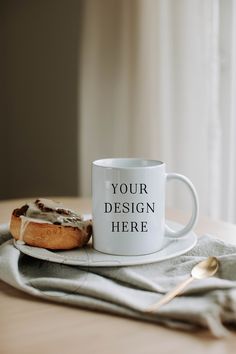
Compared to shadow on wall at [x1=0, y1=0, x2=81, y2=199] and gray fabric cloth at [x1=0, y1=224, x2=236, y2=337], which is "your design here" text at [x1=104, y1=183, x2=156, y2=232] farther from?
shadow on wall at [x1=0, y1=0, x2=81, y2=199]

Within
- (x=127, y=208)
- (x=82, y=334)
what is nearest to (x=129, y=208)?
(x=127, y=208)

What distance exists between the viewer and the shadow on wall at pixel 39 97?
103 inches

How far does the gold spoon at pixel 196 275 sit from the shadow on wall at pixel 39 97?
1923 millimetres

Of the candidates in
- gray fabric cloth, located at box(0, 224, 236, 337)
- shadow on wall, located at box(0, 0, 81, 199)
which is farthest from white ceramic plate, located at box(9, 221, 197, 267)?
shadow on wall, located at box(0, 0, 81, 199)

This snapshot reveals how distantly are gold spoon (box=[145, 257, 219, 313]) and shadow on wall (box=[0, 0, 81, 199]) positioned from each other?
1.92m

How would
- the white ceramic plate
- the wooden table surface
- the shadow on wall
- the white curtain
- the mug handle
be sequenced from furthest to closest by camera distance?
the shadow on wall < the white curtain < the mug handle < the white ceramic plate < the wooden table surface

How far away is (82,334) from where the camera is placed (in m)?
0.58

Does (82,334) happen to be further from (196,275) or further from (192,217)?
(192,217)

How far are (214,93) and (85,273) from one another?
40.5 inches

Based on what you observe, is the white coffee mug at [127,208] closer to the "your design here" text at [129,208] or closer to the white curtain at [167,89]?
the "your design here" text at [129,208]

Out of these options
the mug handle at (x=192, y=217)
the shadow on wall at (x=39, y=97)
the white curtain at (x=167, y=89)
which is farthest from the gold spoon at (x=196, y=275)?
the shadow on wall at (x=39, y=97)

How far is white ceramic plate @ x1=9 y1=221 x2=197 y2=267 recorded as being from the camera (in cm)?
72

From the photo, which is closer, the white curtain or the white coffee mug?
the white coffee mug

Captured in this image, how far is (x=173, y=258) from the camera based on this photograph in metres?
0.77
